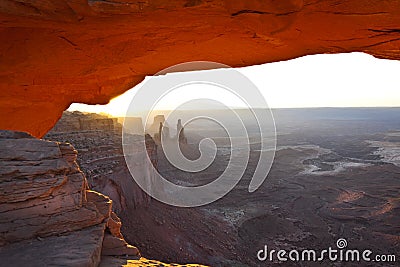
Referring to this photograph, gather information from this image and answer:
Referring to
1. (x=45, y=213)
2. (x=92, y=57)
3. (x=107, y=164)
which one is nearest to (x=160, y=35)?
(x=92, y=57)

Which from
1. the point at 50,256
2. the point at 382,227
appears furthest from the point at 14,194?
the point at 382,227

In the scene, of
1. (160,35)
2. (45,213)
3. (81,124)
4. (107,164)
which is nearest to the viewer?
(45,213)

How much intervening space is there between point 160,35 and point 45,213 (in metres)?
4.29

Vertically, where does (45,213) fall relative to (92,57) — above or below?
below

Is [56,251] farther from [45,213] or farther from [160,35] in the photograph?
[160,35]

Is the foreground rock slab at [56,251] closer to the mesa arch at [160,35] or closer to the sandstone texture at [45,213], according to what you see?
the sandstone texture at [45,213]

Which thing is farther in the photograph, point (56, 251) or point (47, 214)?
point (47, 214)

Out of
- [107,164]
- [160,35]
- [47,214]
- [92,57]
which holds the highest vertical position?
[160,35]

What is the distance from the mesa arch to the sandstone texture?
230 centimetres

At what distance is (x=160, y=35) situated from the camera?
6.19 meters

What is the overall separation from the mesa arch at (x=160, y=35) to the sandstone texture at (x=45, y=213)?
2.30 metres

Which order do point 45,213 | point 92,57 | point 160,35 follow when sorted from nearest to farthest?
point 45,213 < point 160,35 < point 92,57

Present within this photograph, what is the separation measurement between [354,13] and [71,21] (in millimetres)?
4930

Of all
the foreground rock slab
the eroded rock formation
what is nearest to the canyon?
the foreground rock slab
